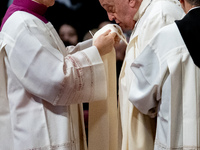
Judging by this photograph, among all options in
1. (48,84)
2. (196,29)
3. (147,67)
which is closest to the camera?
(196,29)

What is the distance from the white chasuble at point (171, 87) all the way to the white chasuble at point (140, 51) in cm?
21

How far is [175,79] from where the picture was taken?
2.14m

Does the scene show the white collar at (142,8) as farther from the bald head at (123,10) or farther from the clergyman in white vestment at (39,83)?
the clergyman in white vestment at (39,83)

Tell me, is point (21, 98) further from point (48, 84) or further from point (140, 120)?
point (140, 120)

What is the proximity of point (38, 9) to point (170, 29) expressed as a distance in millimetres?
966

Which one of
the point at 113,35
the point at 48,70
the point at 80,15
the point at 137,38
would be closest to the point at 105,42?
the point at 113,35

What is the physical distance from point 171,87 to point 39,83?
78cm

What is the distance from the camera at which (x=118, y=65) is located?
4.28m

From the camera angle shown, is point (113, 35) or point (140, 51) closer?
point (140, 51)

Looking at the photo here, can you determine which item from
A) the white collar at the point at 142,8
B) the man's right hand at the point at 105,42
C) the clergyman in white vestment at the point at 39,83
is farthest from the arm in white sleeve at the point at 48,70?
the white collar at the point at 142,8

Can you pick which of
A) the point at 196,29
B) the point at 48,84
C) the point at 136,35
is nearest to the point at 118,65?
the point at 136,35

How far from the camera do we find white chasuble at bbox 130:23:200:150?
212 cm

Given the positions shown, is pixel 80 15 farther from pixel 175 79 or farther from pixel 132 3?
pixel 175 79

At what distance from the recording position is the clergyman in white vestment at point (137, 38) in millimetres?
2502
